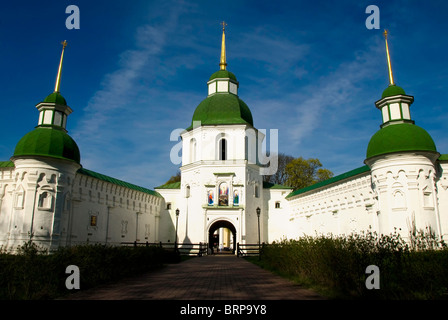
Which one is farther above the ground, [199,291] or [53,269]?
[53,269]

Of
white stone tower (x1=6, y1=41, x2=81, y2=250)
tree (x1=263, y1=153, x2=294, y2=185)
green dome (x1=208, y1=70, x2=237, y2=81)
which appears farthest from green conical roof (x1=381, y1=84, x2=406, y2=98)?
tree (x1=263, y1=153, x2=294, y2=185)

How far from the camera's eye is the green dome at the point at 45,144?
64.4 ft

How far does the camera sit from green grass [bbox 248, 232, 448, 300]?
22.8 feet

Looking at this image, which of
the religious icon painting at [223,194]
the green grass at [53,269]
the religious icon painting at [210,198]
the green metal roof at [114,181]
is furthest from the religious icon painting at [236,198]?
the green grass at [53,269]

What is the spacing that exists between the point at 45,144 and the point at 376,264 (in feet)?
61.5

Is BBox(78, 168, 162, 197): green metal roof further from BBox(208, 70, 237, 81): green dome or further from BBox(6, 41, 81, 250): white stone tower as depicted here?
BBox(208, 70, 237, 81): green dome

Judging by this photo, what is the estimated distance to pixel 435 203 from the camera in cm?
1764

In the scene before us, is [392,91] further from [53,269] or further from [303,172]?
[303,172]

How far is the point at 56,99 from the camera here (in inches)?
863

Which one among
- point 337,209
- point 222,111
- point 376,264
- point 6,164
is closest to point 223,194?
point 222,111

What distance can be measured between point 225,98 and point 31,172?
65.0 ft

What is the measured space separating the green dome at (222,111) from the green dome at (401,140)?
1542cm
